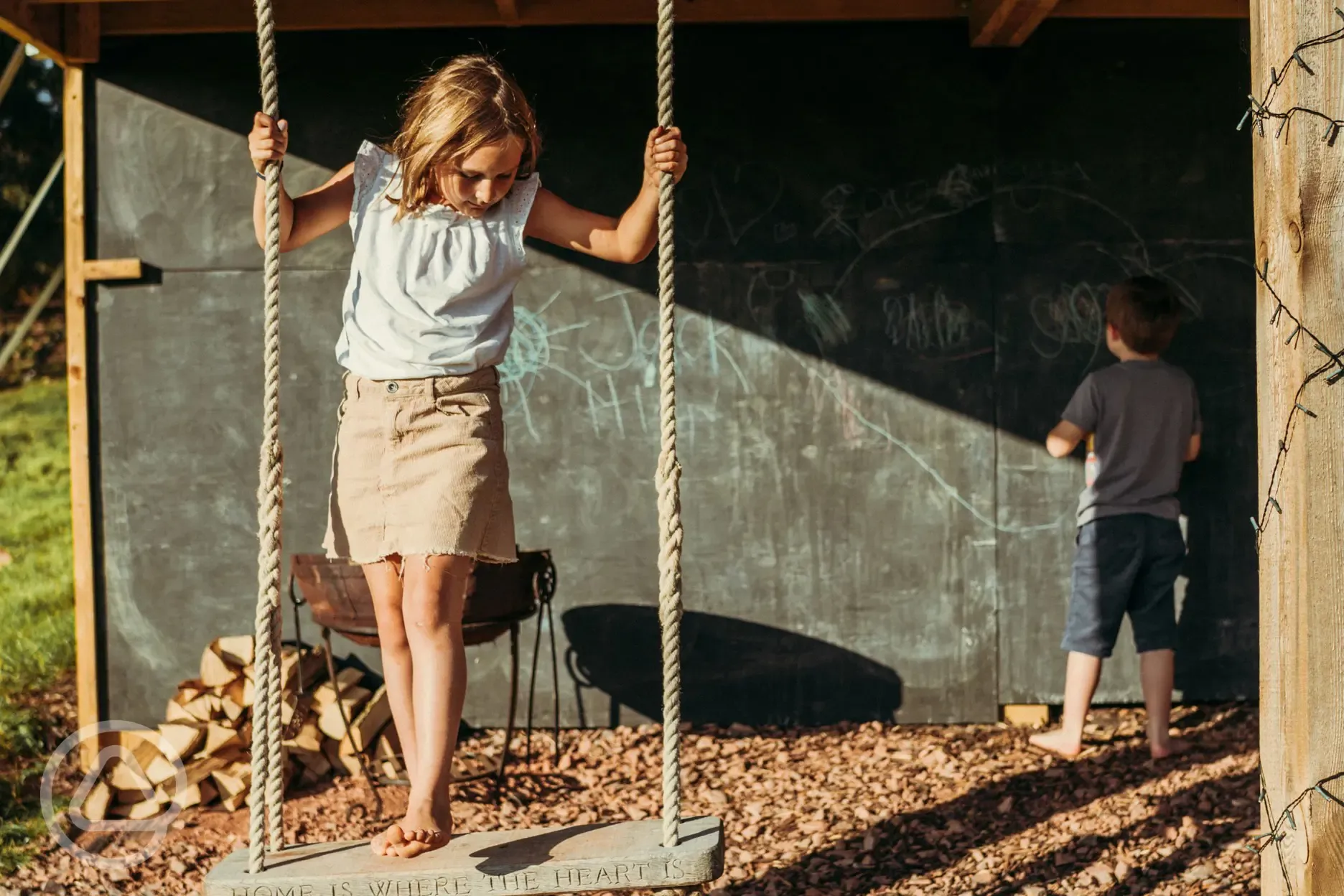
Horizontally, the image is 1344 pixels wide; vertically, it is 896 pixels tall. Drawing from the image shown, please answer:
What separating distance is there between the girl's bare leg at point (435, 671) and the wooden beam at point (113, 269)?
3063 mm

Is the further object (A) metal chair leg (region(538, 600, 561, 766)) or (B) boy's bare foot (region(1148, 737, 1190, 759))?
(A) metal chair leg (region(538, 600, 561, 766))

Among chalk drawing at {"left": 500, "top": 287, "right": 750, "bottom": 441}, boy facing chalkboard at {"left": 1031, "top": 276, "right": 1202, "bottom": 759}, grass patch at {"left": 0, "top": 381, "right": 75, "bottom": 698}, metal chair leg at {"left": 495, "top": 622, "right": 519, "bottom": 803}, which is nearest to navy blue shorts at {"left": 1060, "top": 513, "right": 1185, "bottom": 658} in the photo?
boy facing chalkboard at {"left": 1031, "top": 276, "right": 1202, "bottom": 759}

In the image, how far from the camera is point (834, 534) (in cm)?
580

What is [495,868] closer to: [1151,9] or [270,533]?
[270,533]

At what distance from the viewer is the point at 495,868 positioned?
2852 millimetres

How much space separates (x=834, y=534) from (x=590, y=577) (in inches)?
42.5

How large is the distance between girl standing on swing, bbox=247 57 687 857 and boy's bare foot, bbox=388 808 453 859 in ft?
0.04

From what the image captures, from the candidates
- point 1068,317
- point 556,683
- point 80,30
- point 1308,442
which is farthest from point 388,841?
point 80,30

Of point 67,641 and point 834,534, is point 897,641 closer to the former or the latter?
point 834,534

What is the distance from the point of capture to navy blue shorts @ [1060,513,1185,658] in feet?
17.4

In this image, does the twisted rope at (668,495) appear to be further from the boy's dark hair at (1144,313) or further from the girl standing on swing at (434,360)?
the boy's dark hair at (1144,313)

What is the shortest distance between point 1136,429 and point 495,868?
3.43m

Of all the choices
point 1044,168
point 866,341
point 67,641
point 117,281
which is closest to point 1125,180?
point 1044,168

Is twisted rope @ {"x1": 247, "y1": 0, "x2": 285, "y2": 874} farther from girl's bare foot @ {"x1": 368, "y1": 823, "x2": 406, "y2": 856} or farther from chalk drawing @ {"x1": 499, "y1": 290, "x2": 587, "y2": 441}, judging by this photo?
chalk drawing @ {"x1": 499, "y1": 290, "x2": 587, "y2": 441}
